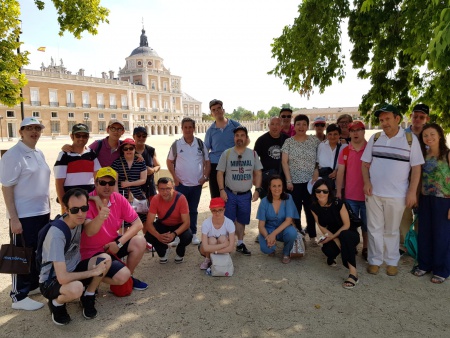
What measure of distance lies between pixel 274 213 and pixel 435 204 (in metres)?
1.96

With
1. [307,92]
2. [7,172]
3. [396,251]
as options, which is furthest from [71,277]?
[307,92]

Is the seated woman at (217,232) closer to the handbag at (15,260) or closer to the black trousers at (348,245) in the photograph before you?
the black trousers at (348,245)

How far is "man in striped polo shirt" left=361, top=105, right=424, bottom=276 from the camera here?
395 centimetres

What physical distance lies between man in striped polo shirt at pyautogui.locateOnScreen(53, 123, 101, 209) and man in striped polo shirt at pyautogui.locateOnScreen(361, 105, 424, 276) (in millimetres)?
3480

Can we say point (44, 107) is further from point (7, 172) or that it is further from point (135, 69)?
point (7, 172)

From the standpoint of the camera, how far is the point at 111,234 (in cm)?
372

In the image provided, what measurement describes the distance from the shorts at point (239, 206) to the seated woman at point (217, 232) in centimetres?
56

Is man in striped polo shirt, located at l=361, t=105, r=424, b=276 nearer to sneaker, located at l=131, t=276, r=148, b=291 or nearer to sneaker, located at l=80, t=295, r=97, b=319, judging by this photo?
sneaker, located at l=131, t=276, r=148, b=291

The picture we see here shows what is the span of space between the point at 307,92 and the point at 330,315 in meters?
5.88

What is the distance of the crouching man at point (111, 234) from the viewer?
3.48 metres

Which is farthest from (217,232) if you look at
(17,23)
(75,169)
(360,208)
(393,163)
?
(17,23)

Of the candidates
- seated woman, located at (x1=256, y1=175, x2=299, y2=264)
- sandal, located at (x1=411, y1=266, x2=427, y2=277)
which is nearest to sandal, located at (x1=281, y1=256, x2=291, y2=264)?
seated woman, located at (x1=256, y1=175, x2=299, y2=264)

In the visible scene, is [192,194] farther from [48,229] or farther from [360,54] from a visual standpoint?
[360,54]

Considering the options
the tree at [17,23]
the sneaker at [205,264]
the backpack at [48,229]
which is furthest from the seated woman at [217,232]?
the tree at [17,23]
